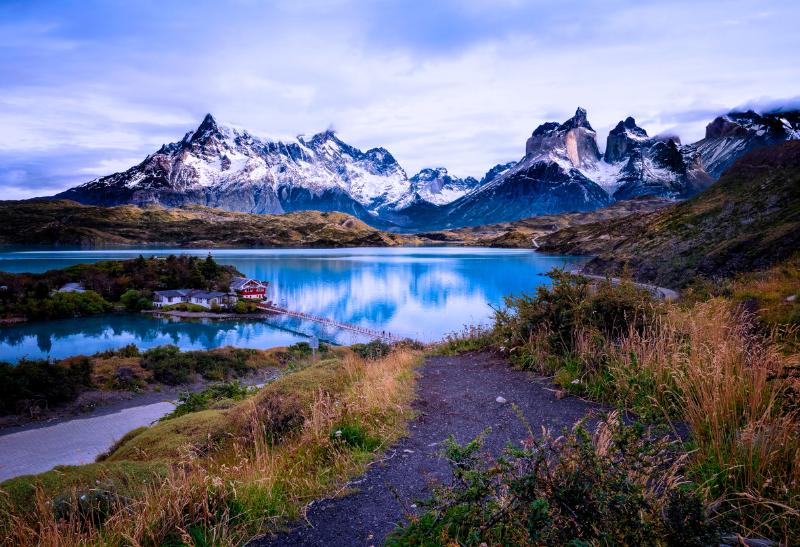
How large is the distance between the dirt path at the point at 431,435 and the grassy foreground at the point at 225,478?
287mm

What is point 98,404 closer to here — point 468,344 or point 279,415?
point 468,344

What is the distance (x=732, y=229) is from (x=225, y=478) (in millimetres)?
45611

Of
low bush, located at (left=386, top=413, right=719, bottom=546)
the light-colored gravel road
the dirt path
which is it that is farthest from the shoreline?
low bush, located at (left=386, top=413, right=719, bottom=546)

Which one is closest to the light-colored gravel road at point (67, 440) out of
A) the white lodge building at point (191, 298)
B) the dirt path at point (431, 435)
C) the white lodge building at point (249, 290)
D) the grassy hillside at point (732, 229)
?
the dirt path at point (431, 435)

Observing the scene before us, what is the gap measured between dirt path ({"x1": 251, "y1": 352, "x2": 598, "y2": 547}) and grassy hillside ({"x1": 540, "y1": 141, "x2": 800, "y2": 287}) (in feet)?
65.2

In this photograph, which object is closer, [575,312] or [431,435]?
[431,435]

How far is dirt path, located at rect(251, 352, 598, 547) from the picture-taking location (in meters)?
4.26

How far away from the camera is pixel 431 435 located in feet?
A: 22.1

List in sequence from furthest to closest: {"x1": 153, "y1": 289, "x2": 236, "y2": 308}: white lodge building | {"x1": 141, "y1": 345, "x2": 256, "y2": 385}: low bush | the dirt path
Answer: {"x1": 153, "y1": 289, "x2": 236, "y2": 308}: white lodge building, {"x1": 141, "y1": 345, "x2": 256, "y2": 385}: low bush, the dirt path

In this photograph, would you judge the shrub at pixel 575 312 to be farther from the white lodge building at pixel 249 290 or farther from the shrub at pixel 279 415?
the white lodge building at pixel 249 290

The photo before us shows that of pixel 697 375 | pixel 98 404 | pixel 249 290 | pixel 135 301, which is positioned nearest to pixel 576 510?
pixel 697 375

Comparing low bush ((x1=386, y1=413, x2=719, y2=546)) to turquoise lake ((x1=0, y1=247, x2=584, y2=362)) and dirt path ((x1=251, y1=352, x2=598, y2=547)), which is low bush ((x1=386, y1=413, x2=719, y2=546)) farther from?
turquoise lake ((x1=0, y1=247, x2=584, y2=362))

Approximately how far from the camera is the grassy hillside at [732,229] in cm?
2658

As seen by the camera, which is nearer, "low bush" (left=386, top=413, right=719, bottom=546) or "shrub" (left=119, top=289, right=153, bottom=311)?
"low bush" (left=386, top=413, right=719, bottom=546)
